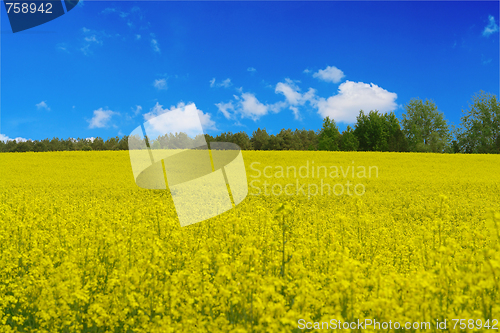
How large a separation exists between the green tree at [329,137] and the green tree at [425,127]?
13.5 m

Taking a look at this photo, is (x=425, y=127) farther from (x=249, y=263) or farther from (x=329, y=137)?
(x=249, y=263)

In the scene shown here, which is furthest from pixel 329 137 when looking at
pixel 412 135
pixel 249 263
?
pixel 249 263

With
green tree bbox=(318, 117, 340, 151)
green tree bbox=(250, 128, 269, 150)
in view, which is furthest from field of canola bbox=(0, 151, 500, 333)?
green tree bbox=(250, 128, 269, 150)

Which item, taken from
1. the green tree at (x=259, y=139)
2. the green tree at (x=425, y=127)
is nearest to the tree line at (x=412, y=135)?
the green tree at (x=425, y=127)

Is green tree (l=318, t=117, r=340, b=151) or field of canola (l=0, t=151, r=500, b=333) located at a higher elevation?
green tree (l=318, t=117, r=340, b=151)

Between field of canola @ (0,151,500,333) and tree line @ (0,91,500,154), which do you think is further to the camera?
tree line @ (0,91,500,154)

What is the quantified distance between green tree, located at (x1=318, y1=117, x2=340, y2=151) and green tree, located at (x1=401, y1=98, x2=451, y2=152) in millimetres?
13479

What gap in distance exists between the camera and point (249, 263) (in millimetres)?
3117

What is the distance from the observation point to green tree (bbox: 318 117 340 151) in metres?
55.2

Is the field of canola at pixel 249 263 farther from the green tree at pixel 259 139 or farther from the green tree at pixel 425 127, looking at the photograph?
the green tree at pixel 259 139

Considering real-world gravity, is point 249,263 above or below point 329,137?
below

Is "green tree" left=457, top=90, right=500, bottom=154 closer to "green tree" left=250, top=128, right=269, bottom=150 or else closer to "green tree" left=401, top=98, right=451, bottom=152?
"green tree" left=401, top=98, right=451, bottom=152

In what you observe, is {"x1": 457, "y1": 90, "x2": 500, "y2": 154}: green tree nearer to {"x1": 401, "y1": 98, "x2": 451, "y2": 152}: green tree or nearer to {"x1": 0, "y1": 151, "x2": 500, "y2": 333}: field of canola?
{"x1": 401, "y1": 98, "x2": 451, "y2": 152}: green tree

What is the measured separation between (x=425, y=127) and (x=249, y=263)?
6398cm
